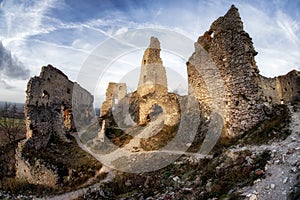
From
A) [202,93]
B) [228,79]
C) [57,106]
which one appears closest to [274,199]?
[228,79]

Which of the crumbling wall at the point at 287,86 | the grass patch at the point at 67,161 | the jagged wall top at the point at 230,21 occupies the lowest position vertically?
the grass patch at the point at 67,161

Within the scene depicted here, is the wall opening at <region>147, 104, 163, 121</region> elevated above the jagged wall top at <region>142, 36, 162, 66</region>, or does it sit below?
below

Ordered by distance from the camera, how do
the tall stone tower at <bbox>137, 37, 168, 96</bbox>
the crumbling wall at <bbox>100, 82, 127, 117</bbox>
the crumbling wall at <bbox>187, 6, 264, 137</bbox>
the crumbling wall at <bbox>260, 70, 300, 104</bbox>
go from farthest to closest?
the crumbling wall at <bbox>100, 82, 127, 117</bbox> → the tall stone tower at <bbox>137, 37, 168, 96</bbox> → the crumbling wall at <bbox>260, 70, 300, 104</bbox> → the crumbling wall at <bbox>187, 6, 264, 137</bbox>

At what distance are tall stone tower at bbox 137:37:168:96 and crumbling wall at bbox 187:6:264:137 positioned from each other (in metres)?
22.8

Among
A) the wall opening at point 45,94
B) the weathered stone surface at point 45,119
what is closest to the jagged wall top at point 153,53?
the weathered stone surface at point 45,119

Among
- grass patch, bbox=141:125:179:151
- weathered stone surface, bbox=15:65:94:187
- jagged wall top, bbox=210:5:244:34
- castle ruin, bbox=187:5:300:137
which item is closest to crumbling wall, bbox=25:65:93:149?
weathered stone surface, bbox=15:65:94:187

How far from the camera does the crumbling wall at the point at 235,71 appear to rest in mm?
13086

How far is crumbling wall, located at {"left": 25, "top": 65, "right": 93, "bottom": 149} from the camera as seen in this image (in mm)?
20938

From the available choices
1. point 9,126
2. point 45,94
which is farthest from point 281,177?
point 9,126

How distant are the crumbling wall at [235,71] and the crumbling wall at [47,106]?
14253 millimetres

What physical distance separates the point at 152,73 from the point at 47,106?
19658 mm

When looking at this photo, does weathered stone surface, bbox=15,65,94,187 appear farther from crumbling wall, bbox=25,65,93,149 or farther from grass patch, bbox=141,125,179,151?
grass patch, bbox=141,125,179,151

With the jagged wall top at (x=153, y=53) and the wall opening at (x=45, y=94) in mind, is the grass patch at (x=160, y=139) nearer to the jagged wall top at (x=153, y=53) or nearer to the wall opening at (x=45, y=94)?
the wall opening at (x=45, y=94)

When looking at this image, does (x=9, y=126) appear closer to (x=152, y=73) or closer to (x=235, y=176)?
(x=152, y=73)
